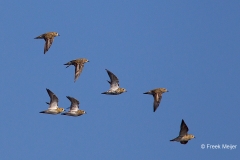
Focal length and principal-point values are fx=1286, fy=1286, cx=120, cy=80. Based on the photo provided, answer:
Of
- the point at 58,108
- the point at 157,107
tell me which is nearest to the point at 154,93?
the point at 157,107

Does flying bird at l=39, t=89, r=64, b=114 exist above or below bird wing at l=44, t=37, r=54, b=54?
below

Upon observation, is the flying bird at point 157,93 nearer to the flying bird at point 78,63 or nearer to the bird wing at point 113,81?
the bird wing at point 113,81

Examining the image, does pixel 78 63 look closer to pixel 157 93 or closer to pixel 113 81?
pixel 113 81

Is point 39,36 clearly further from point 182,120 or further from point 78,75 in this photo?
point 182,120

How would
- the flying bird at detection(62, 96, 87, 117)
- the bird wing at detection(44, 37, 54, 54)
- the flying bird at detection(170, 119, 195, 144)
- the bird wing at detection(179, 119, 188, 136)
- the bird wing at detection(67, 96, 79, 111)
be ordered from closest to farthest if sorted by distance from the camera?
1. the bird wing at detection(179, 119, 188, 136)
2. the flying bird at detection(170, 119, 195, 144)
3. the bird wing at detection(44, 37, 54, 54)
4. the bird wing at detection(67, 96, 79, 111)
5. the flying bird at detection(62, 96, 87, 117)

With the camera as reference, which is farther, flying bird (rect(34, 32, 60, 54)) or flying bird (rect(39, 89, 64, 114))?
flying bird (rect(34, 32, 60, 54))

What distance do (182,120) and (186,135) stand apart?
6.53ft

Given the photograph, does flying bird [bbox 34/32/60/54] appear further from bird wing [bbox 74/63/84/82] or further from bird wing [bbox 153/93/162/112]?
bird wing [bbox 153/93/162/112]

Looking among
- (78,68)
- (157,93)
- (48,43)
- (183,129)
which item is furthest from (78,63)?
(183,129)

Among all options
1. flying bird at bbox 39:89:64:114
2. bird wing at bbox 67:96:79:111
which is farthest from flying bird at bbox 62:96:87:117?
flying bird at bbox 39:89:64:114

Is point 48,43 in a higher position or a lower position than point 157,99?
higher

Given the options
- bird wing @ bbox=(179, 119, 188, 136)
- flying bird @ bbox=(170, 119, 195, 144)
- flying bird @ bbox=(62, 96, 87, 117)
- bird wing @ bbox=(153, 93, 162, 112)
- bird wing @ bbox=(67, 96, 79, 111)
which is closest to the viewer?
bird wing @ bbox=(179, 119, 188, 136)

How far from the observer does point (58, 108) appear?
338 ft

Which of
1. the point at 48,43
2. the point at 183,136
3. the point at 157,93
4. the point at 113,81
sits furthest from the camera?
the point at 113,81
